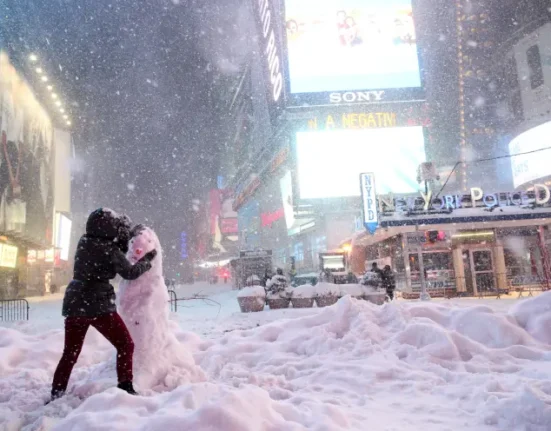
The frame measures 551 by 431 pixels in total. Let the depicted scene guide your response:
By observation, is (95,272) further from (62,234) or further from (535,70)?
Result: (535,70)

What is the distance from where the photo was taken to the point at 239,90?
332 feet

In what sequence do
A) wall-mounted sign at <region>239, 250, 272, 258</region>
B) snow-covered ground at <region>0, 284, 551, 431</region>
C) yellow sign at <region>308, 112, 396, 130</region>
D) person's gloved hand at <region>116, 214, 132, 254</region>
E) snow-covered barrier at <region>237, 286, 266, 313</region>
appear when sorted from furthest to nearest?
1. yellow sign at <region>308, 112, 396, 130</region>
2. wall-mounted sign at <region>239, 250, 272, 258</region>
3. snow-covered barrier at <region>237, 286, 266, 313</region>
4. person's gloved hand at <region>116, 214, 132, 254</region>
5. snow-covered ground at <region>0, 284, 551, 431</region>

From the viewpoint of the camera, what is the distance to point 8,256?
3353 cm

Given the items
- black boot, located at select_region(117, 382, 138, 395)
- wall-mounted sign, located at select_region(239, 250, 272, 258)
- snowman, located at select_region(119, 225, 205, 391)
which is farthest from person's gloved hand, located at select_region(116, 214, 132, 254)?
wall-mounted sign, located at select_region(239, 250, 272, 258)

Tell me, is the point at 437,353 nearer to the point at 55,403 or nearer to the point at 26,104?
the point at 55,403

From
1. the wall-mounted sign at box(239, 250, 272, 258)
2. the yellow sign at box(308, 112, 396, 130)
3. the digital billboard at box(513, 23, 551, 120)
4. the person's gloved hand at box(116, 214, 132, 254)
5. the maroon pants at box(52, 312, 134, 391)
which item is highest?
the digital billboard at box(513, 23, 551, 120)

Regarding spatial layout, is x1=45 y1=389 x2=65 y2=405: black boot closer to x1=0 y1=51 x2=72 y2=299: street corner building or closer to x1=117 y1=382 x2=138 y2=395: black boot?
x1=117 y1=382 x2=138 y2=395: black boot

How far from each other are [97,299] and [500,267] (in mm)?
22009

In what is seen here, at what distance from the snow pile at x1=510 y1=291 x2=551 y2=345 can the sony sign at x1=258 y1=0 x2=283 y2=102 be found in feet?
142

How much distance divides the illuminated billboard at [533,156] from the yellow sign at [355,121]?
46.5 feet

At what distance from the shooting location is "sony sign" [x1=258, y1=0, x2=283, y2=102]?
4784 centimetres

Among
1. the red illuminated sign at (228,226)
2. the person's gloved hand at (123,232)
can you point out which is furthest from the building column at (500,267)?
the red illuminated sign at (228,226)

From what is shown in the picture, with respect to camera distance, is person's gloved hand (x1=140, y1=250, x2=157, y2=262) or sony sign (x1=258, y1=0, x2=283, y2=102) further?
sony sign (x1=258, y1=0, x2=283, y2=102)

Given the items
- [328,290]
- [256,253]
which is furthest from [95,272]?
[256,253]
